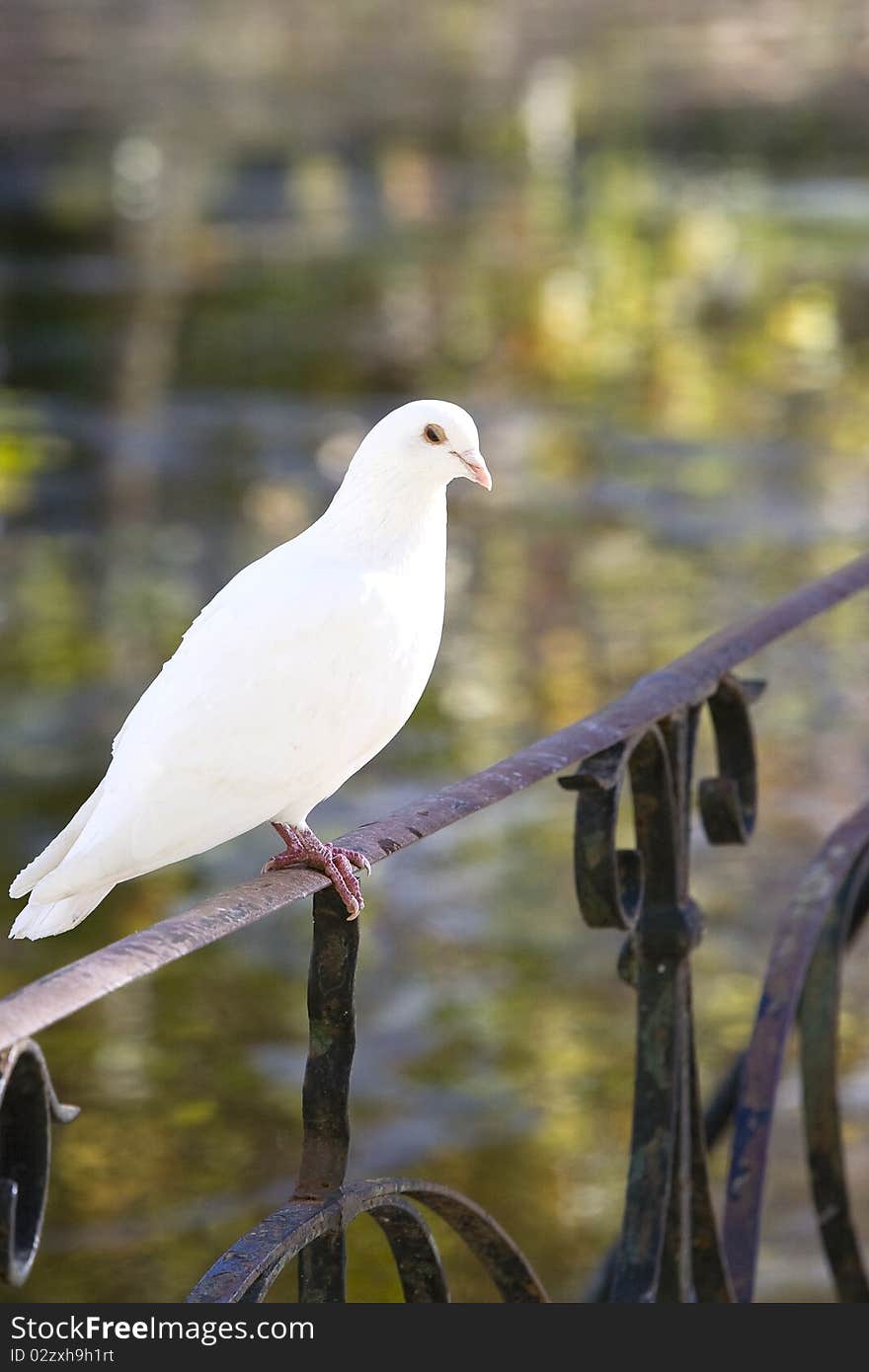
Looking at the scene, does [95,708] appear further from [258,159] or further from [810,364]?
[258,159]

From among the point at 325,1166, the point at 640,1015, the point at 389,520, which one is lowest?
the point at 640,1015

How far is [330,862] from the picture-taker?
192 centimetres

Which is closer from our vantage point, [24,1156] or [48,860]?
[24,1156]

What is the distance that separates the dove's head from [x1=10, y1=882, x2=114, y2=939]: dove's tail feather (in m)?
0.61

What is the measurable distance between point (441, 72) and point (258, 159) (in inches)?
166

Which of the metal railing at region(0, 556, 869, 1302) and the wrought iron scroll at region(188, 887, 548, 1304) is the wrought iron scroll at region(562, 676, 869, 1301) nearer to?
the metal railing at region(0, 556, 869, 1302)

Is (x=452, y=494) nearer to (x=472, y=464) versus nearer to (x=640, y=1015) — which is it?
(x=472, y=464)

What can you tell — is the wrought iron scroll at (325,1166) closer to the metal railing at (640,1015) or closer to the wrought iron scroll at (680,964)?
the metal railing at (640,1015)

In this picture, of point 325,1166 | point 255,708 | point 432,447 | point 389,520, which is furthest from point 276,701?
point 325,1166

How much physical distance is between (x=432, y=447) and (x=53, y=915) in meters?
0.71

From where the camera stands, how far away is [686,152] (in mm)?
14188

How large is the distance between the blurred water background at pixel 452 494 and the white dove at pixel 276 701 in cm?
7

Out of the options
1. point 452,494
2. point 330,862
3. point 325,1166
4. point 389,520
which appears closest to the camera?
point 325,1166

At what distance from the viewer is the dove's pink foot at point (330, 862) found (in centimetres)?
178
